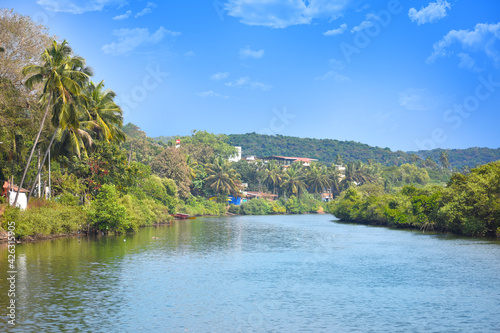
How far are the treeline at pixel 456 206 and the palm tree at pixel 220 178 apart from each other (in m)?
42.0

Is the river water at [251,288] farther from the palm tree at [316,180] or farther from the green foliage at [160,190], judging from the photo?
the palm tree at [316,180]

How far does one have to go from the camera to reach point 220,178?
110938 mm

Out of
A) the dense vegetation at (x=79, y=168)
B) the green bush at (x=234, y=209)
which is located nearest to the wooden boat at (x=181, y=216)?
the dense vegetation at (x=79, y=168)

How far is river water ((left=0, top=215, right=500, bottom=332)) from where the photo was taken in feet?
61.0

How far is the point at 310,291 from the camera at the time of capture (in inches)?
966

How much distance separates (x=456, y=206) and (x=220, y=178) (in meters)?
65.5

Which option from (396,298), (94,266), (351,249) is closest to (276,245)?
(351,249)

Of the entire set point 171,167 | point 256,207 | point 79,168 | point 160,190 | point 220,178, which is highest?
point 171,167

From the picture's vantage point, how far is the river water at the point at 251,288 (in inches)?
732

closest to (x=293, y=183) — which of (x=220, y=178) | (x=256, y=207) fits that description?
(x=256, y=207)

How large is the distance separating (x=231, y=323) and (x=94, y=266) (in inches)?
570

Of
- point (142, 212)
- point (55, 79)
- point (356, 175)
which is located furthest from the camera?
point (356, 175)

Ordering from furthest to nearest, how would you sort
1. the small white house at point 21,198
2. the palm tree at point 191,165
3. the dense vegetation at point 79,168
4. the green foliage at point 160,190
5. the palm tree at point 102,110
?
the palm tree at point 191,165
the green foliage at point 160,190
the palm tree at point 102,110
the small white house at point 21,198
the dense vegetation at point 79,168

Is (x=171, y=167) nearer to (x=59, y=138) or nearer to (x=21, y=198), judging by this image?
(x=59, y=138)
